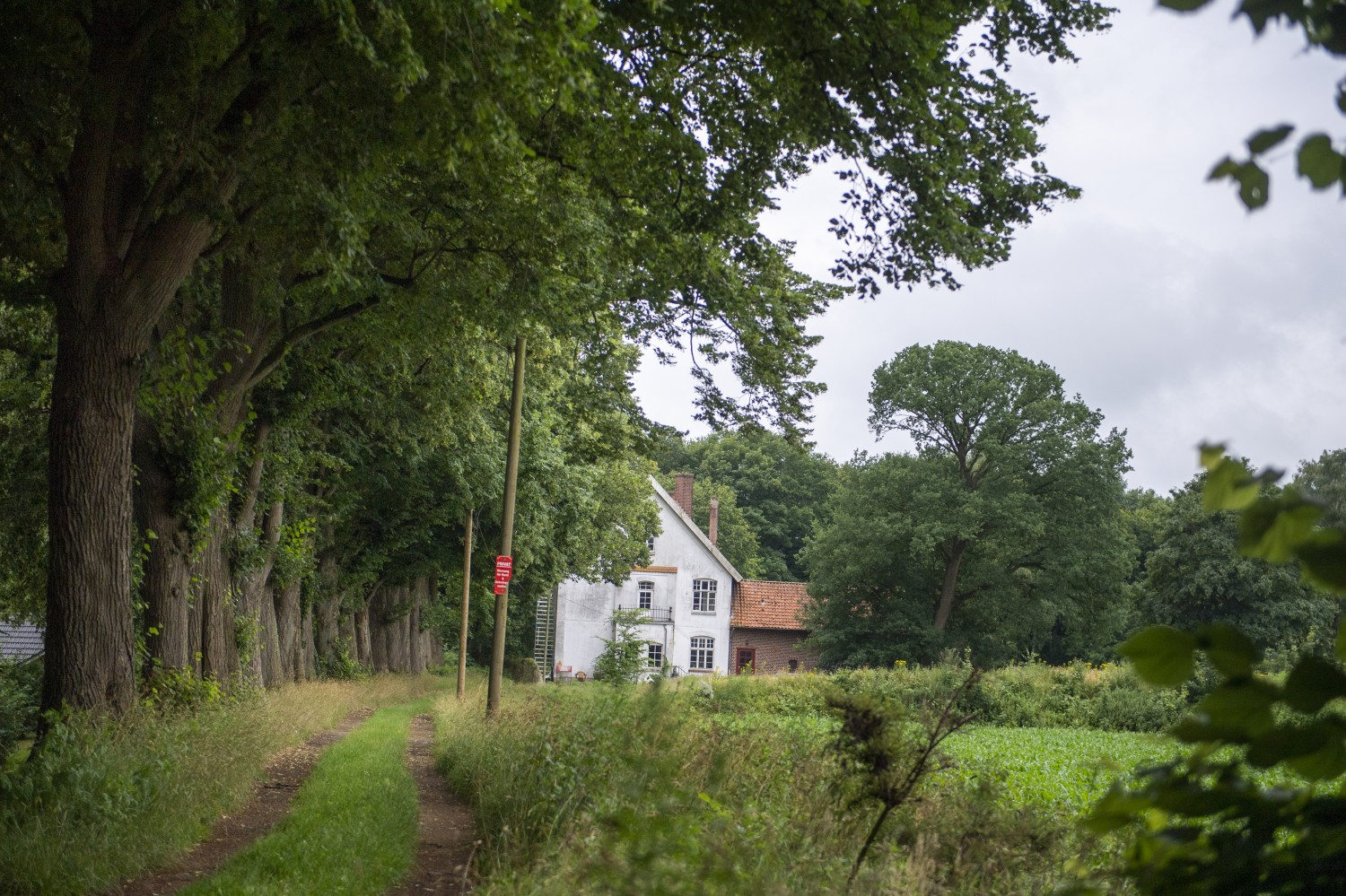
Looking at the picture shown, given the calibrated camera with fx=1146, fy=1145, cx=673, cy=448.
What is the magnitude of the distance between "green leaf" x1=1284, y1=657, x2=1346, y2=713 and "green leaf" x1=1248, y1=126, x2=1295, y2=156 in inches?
23.5

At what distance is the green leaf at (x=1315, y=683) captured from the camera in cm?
132

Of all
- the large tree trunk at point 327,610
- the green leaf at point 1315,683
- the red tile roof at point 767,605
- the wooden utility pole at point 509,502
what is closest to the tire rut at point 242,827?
the wooden utility pole at point 509,502

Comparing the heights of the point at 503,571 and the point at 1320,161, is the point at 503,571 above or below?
below

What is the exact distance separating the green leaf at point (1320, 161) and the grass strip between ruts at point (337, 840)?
800 cm

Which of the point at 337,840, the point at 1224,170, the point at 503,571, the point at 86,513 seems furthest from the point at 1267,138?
the point at 503,571

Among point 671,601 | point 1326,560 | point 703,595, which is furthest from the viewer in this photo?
point 703,595

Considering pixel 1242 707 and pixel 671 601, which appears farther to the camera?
pixel 671 601

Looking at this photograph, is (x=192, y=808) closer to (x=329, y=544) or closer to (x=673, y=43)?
(x=673, y=43)

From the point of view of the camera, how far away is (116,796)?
8852mm

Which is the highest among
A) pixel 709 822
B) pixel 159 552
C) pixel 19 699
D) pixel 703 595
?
pixel 159 552

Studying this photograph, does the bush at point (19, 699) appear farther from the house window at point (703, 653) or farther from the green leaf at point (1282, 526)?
the house window at point (703, 653)

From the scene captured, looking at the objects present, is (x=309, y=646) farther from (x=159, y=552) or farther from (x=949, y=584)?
(x=949, y=584)

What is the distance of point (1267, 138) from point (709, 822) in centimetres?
511

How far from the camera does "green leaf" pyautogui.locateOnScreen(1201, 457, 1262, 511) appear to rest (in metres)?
1.36
